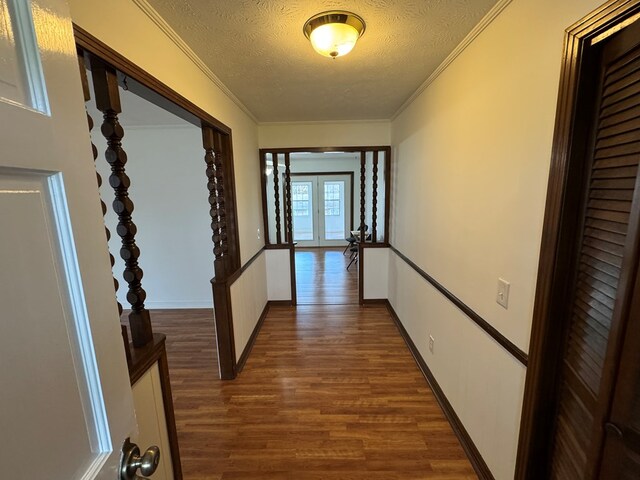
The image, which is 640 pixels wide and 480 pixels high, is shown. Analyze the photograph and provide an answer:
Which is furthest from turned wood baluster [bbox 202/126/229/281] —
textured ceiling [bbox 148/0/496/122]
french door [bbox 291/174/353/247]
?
Answer: french door [bbox 291/174/353/247]

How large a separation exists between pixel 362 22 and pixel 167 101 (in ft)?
3.59

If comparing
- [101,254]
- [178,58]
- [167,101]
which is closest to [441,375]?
[101,254]

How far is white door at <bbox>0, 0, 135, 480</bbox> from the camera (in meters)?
0.41

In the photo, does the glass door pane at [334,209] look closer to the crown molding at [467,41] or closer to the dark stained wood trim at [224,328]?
the crown molding at [467,41]

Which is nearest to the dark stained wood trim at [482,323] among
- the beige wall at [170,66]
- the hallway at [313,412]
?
the hallway at [313,412]

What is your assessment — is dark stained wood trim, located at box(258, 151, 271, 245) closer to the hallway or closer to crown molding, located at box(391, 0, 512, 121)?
the hallway

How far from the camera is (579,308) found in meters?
0.96

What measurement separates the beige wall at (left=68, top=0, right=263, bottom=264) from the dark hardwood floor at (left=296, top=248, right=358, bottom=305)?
4.88 feet

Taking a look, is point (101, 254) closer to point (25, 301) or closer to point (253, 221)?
point (25, 301)

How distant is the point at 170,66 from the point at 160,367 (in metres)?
1.52

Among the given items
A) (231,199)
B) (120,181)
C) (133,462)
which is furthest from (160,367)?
(231,199)

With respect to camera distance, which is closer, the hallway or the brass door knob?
the brass door knob

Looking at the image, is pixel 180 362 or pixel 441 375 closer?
pixel 441 375

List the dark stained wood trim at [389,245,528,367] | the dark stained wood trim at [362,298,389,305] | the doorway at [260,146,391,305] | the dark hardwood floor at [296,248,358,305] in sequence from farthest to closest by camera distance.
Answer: the doorway at [260,146,391,305]
the dark hardwood floor at [296,248,358,305]
the dark stained wood trim at [362,298,389,305]
the dark stained wood trim at [389,245,528,367]
